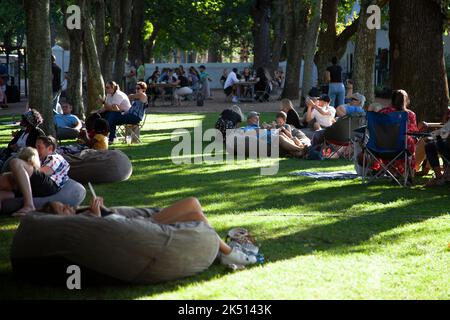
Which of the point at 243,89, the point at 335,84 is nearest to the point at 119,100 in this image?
the point at 335,84

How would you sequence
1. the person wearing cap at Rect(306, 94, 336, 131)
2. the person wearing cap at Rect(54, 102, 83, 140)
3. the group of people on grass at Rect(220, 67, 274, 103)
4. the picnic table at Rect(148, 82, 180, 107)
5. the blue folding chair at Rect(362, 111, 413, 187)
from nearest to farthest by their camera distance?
the blue folding chair at Rect(362, 111, 413, 187) → the person wearing cap at Rect(306, 94, 336, 131) → the person wearing cap at Rect(54, 102, 83, 140) → the picnic table at Rect(148, 82, 180, 107) → the group of people on grass at Rect(220, 67, 274, 103)

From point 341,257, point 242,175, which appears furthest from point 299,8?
point 341,257

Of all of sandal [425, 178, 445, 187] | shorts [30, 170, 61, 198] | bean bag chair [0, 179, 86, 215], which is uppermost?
shorts [30, 170, 61, 198]

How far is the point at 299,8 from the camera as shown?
3547 centimetres

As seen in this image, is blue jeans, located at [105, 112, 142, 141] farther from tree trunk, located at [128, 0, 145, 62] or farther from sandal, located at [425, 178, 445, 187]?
tree trunk, located at [128, 0, 145, 62]

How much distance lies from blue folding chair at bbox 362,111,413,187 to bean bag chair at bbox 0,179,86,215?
4.26 metres

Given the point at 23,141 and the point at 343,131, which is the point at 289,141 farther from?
the point at 23,141

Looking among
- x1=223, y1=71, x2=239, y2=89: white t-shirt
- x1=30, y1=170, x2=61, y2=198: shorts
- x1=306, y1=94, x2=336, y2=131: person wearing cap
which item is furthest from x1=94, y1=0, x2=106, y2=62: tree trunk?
x1=30, y1=170, x2=61, y2=198: shorts

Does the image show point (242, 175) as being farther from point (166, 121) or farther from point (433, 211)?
point (166, 121)

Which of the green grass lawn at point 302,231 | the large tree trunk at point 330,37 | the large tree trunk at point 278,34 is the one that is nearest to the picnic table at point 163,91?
the large tree trunk at point 278,34

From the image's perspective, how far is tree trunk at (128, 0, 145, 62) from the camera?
46344mm

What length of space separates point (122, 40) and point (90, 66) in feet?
33.3

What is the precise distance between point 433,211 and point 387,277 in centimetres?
352

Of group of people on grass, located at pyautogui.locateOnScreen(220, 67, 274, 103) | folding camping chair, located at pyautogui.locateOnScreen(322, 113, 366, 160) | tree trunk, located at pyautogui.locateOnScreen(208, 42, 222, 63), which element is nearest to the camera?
folding camping chair, located at pyautogui.locateOnScreen(322, 113, 366, 160)
